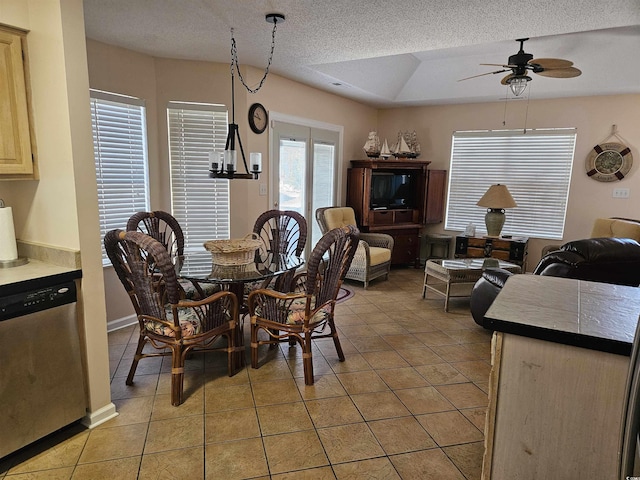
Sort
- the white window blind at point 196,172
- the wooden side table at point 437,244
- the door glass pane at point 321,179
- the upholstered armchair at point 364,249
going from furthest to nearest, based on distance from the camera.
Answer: the wooden side table at point 437,244 → the door glass pane at point 321,179 → the upholstered armchair at point 364,249 → the white window blind at point 196,172

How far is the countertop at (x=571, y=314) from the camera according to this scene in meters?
1.14

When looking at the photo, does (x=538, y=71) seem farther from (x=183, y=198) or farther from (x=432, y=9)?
(x=183, y=198)

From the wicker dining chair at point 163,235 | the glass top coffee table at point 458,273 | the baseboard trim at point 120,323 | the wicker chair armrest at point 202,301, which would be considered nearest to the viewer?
the wicker chair armrest at point 202,301

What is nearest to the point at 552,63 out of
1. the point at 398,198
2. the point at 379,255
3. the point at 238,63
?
the point at 379,255

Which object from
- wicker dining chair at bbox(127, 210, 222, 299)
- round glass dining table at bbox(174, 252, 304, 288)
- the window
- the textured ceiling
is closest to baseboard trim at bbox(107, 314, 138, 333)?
the window

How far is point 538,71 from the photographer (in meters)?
3.36

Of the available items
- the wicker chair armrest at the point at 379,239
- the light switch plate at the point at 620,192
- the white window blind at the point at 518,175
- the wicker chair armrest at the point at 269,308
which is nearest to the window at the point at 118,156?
the wicker chair armrest at the point at 269,308

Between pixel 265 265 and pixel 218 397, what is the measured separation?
3.03 ft

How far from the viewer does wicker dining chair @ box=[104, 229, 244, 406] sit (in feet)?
6.87

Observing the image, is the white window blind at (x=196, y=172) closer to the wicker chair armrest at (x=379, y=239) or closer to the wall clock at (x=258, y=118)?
the wall clock at (x=258, y=118)

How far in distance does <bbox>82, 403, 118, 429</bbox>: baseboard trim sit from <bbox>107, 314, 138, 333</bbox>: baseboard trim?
4.39 feet

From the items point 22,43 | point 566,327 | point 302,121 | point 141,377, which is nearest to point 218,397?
point 141,377

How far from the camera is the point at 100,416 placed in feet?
7.14

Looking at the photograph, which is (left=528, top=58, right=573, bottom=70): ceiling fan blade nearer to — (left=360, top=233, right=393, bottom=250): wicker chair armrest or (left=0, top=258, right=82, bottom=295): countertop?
(left=360, top=233, right=393, bottom=250): wicker chair armrest
